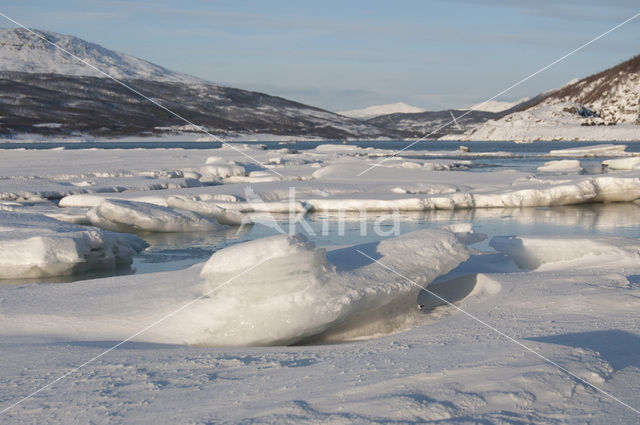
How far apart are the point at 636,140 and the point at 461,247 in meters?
63.8

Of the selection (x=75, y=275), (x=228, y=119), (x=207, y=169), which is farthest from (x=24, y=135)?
(x=75, y=275)

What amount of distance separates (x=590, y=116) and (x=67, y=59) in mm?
104793

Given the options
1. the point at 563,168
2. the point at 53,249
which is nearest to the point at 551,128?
the point at 563,168

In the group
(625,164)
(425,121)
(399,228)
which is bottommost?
(399,228)

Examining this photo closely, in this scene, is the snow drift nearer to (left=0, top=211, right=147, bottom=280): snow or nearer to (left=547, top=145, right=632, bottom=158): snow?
(left=0, top=211, right=147, bottom=280): snow

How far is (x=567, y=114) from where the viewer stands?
235 ft

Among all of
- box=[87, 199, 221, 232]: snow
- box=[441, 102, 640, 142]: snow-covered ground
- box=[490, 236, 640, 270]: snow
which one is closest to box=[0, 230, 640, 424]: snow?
box=[490, 236, 640, 270]: snow

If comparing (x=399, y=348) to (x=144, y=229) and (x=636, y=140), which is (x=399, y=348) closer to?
(x=144, y=229)

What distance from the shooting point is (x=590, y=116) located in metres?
70.9

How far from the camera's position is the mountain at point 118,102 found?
8569 cm

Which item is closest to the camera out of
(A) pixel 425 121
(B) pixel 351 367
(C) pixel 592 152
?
(B) pixel 351 367

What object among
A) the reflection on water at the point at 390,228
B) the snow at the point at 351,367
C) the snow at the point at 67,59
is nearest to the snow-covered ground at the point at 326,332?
the snow at the point at 351,367

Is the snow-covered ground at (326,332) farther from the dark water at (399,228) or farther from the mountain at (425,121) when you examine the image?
the mountain at (425,121)

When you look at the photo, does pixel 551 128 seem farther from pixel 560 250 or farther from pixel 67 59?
pixel 67 59
